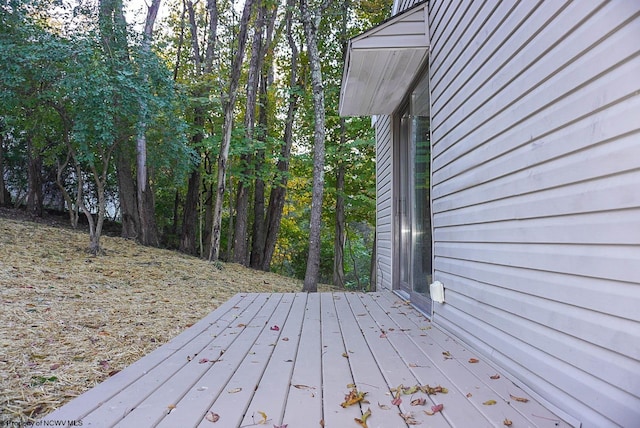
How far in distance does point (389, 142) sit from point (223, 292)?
3.19 m

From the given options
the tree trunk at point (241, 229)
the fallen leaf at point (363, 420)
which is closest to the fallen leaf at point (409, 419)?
the fallen leaf at point (363, 420)

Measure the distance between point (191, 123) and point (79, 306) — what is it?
688cm

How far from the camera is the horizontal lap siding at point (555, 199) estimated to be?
3.93 ft

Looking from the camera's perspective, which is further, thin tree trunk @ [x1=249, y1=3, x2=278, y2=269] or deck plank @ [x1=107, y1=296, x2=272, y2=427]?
thin tree trunk @ [x1=249, y1=3, x2=278, y2=269]

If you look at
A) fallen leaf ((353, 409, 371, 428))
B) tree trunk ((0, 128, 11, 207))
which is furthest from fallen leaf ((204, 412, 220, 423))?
tree trunk ((0, 128, 11, 207))

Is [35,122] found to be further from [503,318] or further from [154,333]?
[503,318]

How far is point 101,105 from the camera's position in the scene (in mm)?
5371

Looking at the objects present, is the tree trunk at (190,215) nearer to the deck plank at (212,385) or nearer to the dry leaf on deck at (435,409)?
the deck plank at (212,385)

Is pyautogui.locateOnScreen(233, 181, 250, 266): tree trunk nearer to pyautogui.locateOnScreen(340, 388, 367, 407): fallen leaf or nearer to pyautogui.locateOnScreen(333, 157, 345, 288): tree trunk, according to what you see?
pyautogui.locateOnScreen(333, 157, 345, 288): tree trunk

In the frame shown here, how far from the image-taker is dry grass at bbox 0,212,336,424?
6.75 feet

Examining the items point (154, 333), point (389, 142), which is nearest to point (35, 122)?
point (154, 333)

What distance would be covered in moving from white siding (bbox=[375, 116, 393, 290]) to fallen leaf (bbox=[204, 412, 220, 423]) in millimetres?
3905

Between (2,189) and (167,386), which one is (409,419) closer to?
(167,386)

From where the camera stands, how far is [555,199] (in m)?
1.54
